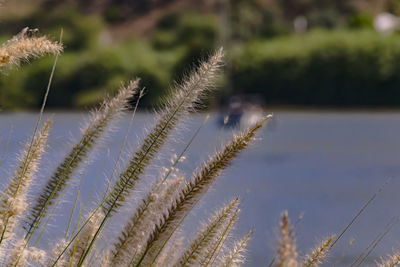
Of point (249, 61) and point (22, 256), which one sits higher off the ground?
point (22, 256)

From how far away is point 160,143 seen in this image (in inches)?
73.3

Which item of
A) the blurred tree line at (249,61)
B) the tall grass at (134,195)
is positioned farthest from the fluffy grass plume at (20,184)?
the blurred tree line at (249,61)

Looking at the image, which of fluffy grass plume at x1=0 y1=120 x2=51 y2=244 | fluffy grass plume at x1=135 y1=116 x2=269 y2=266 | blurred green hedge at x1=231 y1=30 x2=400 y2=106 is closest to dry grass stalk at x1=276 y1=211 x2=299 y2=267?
fluffy grass plume at x1=135 y1=116 x2=269 y2=266

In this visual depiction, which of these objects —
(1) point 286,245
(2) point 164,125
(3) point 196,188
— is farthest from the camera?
(2) point 164,125

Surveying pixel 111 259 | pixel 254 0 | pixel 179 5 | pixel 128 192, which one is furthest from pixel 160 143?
pixel 179 5

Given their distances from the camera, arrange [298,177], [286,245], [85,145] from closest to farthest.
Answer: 1. [286,245]
2. [85,145]
3. [298,177]

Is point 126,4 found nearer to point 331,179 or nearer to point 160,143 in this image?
point 331,179

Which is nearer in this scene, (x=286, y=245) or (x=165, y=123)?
(x=286, y=245)

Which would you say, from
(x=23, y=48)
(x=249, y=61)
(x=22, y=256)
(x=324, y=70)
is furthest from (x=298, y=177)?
(x=249, y=61)

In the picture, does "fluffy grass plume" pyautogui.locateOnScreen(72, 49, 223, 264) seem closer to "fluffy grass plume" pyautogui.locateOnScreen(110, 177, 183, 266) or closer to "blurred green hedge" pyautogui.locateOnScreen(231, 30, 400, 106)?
"fluffy grass plume" pyautogui.locateOnScreen(110, 177, 183, 266)

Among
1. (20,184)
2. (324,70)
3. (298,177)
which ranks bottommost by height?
(298,177)

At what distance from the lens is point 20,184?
1874mm

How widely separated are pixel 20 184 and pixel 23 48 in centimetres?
31

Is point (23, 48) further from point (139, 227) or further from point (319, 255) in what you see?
point (319, 255)
